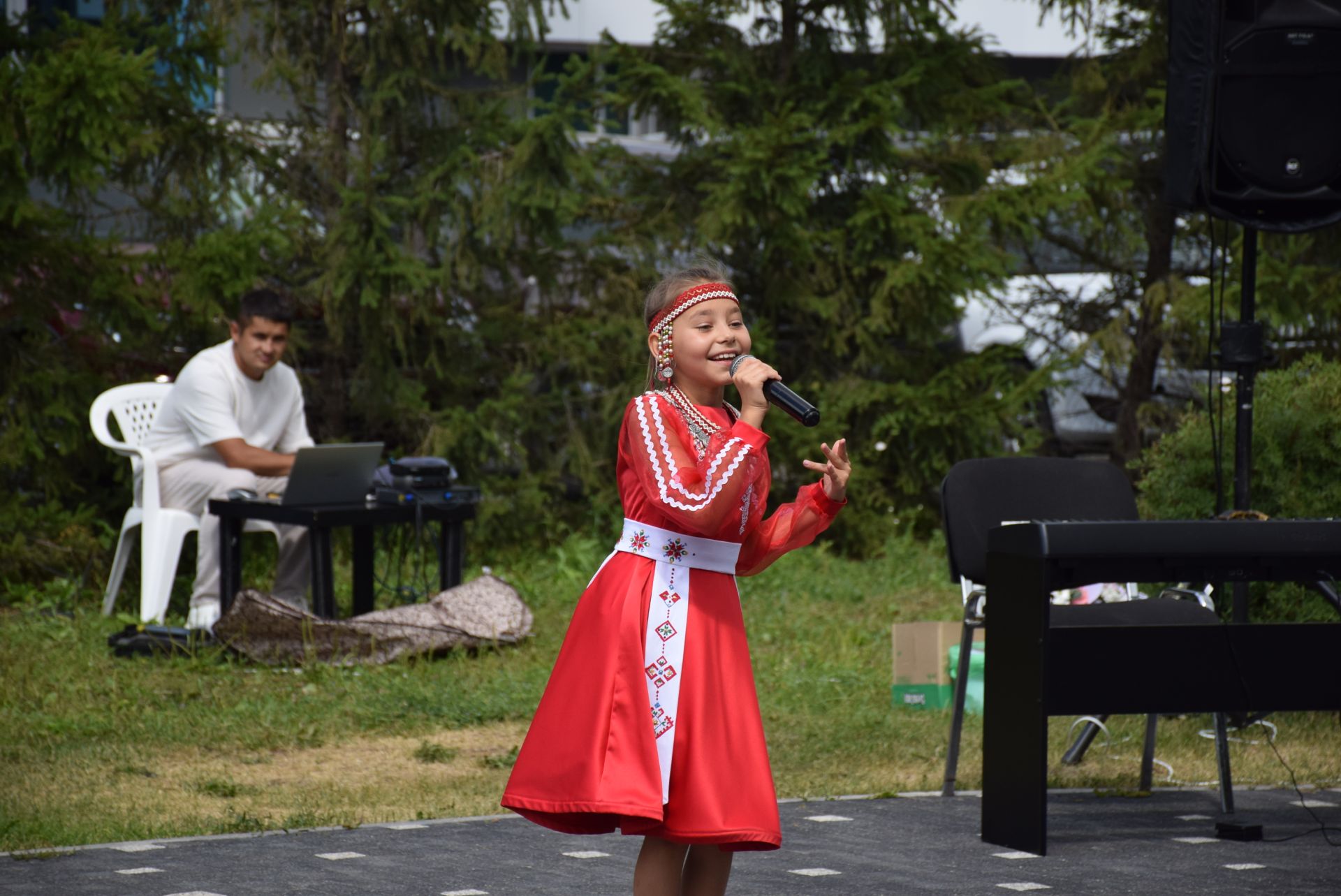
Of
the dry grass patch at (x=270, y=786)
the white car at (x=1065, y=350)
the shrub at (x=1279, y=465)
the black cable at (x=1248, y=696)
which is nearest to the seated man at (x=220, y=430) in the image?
the dry grass patch at (x=270, y=786)

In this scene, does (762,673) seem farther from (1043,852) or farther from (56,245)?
(56,245)

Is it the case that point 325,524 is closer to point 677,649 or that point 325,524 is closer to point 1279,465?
point 1279,465

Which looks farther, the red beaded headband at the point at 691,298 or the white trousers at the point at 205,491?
the white trousers at the point at 205,491

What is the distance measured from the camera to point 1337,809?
15.5ft

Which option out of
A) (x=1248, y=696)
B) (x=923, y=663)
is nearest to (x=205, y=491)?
(x=923, y=663)

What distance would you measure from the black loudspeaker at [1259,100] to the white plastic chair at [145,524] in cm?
444

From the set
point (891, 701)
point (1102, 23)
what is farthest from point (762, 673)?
point (1102, 23)

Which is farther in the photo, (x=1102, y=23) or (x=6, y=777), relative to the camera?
(x=1102, y=23)

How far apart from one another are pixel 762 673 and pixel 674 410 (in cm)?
395

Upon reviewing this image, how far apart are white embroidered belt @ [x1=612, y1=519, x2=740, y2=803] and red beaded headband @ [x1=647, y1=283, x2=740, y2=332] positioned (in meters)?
0.39

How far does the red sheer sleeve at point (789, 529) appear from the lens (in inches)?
126

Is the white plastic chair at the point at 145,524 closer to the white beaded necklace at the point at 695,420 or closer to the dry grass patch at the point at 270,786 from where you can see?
the dry grass patch at the point at 270,786

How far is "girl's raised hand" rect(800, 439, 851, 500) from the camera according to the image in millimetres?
3073

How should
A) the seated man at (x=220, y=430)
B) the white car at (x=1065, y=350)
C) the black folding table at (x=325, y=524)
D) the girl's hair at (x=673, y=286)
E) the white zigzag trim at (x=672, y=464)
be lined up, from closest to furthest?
the white zigzag trim at (x=672, y=464) → the girl's hair at (x=673, y=286) → the black folding table at (x=325, y=524) → the seated man at (x=220, y=430) → the white car at (x=1065, y=350)
